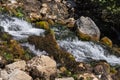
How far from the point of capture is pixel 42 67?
1505cm

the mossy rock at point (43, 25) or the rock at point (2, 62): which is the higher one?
the rock at point (2, 62)

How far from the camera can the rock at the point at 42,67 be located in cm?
1501

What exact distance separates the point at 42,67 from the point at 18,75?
1.40m

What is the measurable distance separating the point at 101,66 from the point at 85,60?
1613 mm

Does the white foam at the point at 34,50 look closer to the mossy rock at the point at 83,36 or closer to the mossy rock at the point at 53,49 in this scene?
the mossy rock at the point at 53,49

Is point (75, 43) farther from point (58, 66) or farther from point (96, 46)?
point (58, 66)

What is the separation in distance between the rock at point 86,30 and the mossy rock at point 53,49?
3689 mm

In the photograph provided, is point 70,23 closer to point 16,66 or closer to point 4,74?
point 16,66

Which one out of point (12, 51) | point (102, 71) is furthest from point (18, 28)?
point (102, 71)

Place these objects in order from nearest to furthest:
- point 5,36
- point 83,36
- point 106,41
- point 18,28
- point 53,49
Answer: point 53,49
point 5,36
point 18,28
point 83,36
point 106,41

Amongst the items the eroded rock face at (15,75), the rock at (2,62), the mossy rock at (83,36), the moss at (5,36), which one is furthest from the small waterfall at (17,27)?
the eroded rock face at (15,75)

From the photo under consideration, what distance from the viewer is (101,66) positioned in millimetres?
17969

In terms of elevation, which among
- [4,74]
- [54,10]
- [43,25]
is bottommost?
[54,10]

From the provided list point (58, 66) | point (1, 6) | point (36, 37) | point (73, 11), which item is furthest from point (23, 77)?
point (73, 11)
